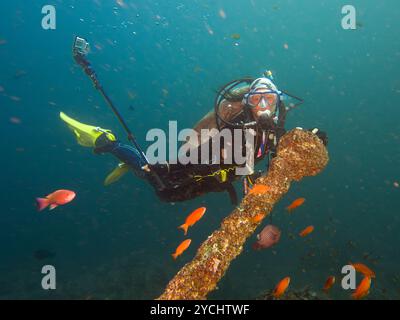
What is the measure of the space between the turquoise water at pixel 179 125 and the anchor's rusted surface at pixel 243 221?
37.9ft

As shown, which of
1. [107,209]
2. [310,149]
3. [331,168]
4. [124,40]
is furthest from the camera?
[124,40]

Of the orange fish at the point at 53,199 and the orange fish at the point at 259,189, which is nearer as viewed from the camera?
the orange fish at the point at 259,189

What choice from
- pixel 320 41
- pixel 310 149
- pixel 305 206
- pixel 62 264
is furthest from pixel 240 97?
pixel 320 41

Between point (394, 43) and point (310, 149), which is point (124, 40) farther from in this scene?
point (310, 149)

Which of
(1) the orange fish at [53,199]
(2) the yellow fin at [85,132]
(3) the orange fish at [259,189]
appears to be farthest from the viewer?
(2) the yellow fin at [85,132]

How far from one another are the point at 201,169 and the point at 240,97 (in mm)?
1562

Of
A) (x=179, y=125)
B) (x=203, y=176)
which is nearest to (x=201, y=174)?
(x=203, y=176)

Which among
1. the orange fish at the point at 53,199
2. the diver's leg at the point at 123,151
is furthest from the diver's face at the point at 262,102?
the orange fish at the point at 53,199

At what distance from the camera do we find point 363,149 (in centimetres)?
5859

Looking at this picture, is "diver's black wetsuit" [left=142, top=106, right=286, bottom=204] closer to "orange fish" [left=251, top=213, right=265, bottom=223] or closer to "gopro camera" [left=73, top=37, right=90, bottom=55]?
"orange fish" [left=251, top=213, right=265, bottom=223]

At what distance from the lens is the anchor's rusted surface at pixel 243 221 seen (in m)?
3.12

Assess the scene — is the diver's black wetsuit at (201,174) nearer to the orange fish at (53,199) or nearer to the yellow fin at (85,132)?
the yellow fin at (85,132)

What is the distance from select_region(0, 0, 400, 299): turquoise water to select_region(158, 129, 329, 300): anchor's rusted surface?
11.5m

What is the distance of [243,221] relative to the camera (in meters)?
3.57
